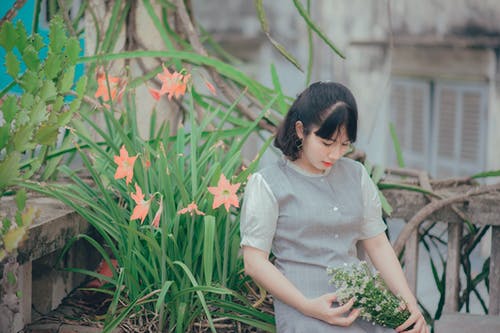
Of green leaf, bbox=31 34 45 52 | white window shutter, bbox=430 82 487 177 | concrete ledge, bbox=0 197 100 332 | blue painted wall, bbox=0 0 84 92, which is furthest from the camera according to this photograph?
white window shutter, bbox=430 82 487 177

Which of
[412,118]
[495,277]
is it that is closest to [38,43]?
[495,277]

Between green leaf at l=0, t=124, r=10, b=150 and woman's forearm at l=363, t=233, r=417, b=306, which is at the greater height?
green leaf at l=0, t=124, r=10, b=150

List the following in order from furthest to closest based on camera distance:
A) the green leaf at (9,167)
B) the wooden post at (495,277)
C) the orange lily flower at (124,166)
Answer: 1. the wooden post at (495,277)
2. the orange lily flower at (124,166)
3. the green leaf at (9,167)

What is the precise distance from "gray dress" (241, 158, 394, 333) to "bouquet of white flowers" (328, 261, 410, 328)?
0.15 feet

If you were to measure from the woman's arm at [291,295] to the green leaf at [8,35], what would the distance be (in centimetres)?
68

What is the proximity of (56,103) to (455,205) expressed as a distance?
3.96 feet

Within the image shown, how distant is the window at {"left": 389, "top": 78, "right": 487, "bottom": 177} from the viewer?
343 inches

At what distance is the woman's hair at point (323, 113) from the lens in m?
2.06

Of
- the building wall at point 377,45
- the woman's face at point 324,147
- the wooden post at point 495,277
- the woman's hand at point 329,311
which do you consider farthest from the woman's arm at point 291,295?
the building wall at point 377,45

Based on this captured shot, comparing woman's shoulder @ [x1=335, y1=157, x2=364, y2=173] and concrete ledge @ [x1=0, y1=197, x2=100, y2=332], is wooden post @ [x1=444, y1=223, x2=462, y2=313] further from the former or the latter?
concrete ledge @ [x1=0, y1=197, x2=100, y2=332]

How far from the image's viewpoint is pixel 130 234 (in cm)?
225

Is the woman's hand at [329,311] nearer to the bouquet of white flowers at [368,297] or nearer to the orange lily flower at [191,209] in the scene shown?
the bouquet of white flowers at [368,297]

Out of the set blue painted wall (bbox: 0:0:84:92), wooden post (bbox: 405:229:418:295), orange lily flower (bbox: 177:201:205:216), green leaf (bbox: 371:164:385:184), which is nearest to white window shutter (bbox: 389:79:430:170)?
blue painted wall (bbox: 0:0:84:92)

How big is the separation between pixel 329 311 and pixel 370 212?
1.06ft
